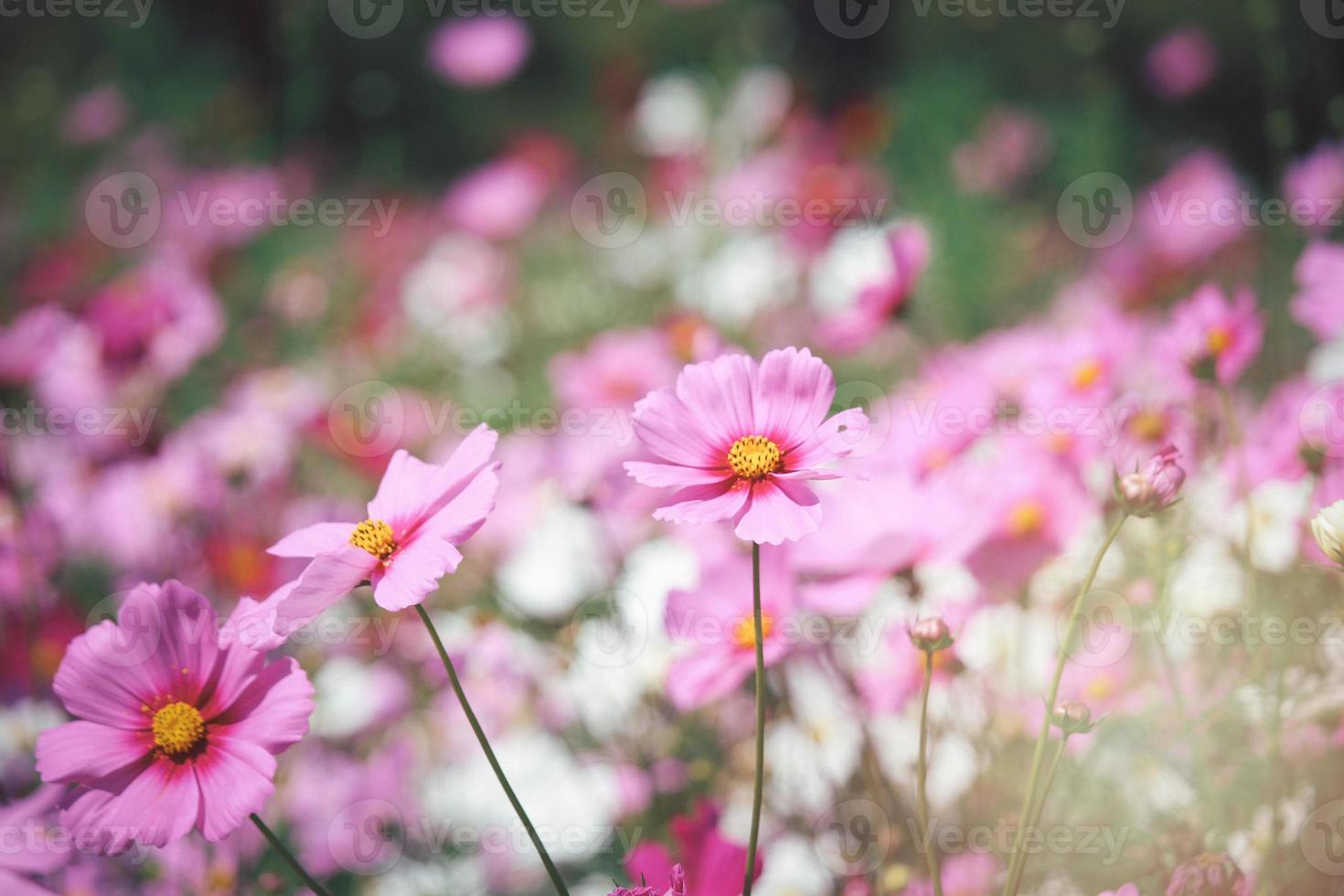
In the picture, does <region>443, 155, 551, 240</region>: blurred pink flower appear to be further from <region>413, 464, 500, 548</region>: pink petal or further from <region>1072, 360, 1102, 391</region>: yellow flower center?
<region>413, 464, 500, 548</region>: pink petal

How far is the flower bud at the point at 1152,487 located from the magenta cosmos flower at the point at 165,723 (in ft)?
1.14

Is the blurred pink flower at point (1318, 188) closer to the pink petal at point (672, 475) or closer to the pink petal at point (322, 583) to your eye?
the pink petal at point (672, 475)

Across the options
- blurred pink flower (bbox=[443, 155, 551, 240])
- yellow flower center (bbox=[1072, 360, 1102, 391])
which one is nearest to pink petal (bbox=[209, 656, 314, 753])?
yellow flower center (bbox=[1072, 360, 1102, 391])

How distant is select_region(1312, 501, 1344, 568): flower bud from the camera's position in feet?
1.38

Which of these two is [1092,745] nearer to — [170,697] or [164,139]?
[170,697]

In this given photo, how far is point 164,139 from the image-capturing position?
7.27 feet

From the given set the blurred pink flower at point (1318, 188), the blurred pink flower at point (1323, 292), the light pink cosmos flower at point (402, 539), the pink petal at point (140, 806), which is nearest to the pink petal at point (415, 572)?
the light pink cosmos flower at point (402, 539)

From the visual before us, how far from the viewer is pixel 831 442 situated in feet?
1.34

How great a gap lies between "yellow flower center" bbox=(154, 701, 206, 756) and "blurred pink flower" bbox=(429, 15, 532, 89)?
2.19m

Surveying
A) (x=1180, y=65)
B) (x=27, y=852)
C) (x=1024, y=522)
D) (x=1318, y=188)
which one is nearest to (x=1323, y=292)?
(x=1024, y=522)

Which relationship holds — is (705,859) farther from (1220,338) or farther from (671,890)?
(1220,338)

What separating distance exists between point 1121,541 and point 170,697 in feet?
2.06

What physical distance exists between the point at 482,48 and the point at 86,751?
2.25m

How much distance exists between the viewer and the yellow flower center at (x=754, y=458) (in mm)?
425
